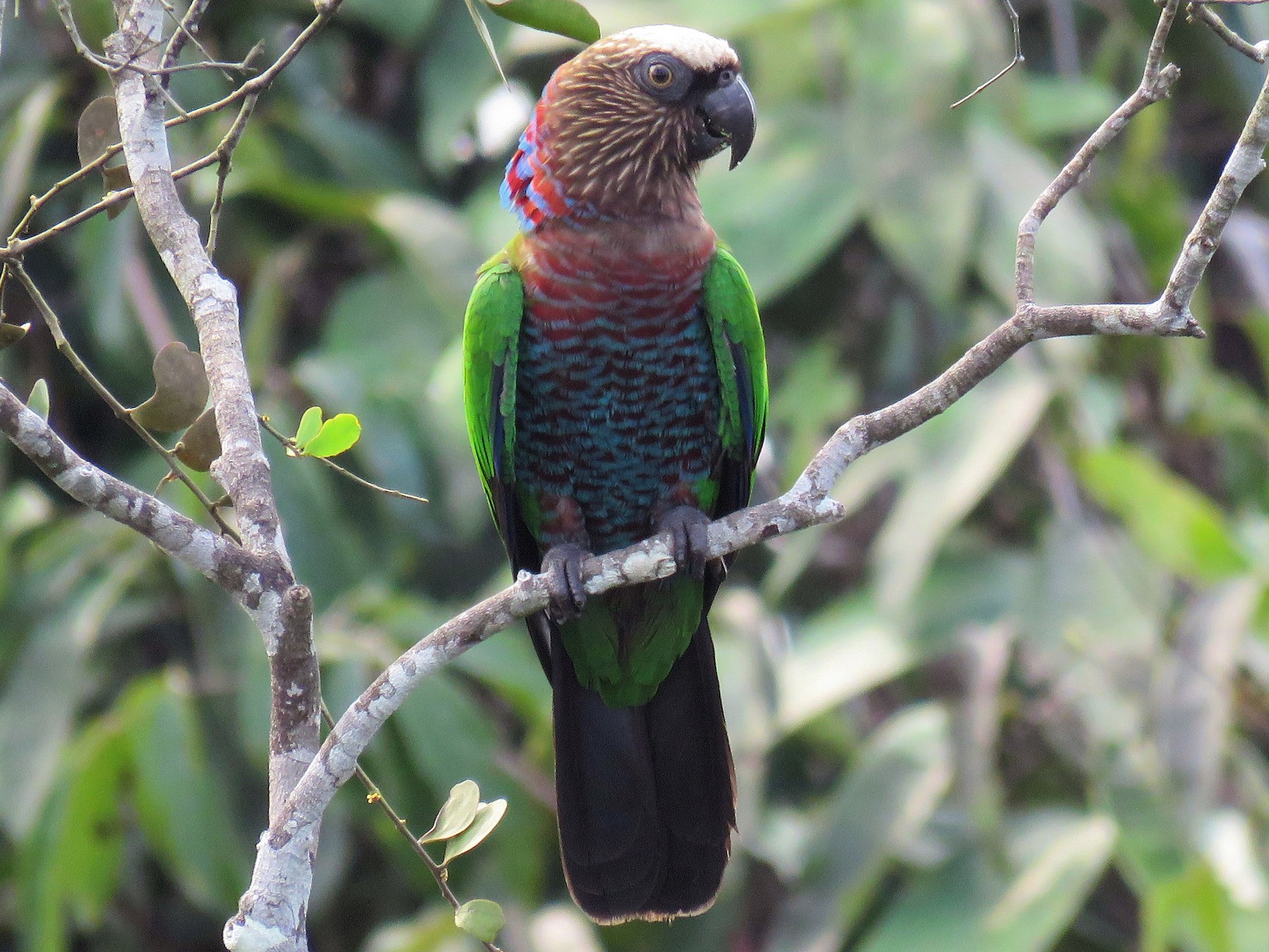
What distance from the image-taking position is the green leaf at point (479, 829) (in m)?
2.00

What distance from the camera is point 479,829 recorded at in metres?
2.02

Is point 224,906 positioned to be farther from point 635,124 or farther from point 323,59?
point 323,59

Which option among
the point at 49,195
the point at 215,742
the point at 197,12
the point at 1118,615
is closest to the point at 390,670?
the point at 49,195

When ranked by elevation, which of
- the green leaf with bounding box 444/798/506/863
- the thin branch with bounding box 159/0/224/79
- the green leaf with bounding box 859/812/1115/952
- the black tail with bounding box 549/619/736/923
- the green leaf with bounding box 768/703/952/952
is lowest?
the green leaf with bounding box 859/812/1115/952

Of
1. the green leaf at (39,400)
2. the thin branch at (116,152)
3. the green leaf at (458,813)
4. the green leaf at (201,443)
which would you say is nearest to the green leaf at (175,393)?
the green leaf at (201,443)

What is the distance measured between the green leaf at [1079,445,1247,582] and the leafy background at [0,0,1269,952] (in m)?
0.02

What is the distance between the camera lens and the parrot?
3115 millimetres

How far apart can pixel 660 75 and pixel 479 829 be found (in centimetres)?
193

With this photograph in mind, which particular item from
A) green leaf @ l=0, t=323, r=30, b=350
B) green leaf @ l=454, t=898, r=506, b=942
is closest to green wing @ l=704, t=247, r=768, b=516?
green leaf @ l=454, t=898, r=506, b=942

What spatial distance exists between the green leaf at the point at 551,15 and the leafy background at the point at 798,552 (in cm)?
239

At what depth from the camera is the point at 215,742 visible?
186 inches

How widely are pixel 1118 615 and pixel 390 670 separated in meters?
3.29

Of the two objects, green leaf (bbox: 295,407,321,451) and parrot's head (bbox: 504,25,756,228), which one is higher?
parrot's head (bbox: 504,25,756,228)

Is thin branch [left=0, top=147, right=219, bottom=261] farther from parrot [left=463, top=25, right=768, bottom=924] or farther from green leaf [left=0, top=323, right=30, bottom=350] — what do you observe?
parrot [left=463, top=25, right=768, bottom=924]
